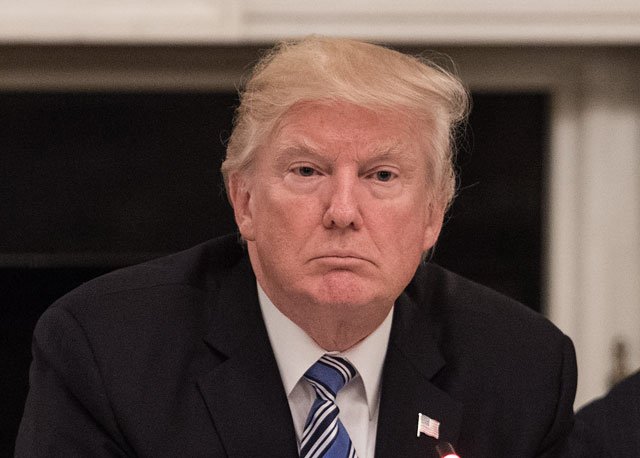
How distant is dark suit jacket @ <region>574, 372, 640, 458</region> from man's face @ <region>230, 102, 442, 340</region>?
436mm

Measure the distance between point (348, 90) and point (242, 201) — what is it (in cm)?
24

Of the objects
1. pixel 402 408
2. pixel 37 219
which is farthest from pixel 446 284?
pixel 37 219

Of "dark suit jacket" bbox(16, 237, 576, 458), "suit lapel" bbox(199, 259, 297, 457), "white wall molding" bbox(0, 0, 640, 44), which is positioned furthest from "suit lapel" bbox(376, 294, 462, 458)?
"white wall molding" bbox(0, 0, 640, 44)

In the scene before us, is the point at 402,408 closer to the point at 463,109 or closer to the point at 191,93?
the point at 463,109

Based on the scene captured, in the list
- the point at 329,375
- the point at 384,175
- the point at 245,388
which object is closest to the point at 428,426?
the point at 329,375

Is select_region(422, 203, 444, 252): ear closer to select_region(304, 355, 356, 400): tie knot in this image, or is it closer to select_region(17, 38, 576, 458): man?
select_region(17, 38, 576, 458): man

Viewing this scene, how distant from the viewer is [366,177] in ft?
4.66

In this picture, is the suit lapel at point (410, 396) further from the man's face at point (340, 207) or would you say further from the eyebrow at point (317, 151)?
the eyebrow at point (317, 151)

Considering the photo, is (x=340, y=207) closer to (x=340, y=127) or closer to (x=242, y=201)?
(x=340, y=127)

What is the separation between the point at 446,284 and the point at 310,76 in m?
0.47

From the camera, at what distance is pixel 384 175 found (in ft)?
4.69

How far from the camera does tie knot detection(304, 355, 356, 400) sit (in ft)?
4.93

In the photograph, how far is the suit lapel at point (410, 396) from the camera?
1.52 meters

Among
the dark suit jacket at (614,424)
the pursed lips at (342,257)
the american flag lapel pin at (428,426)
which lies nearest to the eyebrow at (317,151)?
the pursed lips at (342,257)
